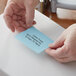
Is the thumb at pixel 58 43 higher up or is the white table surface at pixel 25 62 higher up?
the thumb at pixel 58 43

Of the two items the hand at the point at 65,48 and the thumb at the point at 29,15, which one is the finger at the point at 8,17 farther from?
the hand at the point at 65,48

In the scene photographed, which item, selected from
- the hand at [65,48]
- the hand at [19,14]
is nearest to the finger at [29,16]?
the hand at [19,14]

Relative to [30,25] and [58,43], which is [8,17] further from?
[58,43]

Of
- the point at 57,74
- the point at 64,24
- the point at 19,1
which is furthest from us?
the point at 64,24

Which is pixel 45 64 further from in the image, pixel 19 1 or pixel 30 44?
pixel 19 1

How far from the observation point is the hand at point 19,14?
63 cm

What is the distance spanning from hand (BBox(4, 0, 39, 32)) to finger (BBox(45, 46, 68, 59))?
14 cm

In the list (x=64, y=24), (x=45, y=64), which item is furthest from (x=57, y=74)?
(x=64, y=24)

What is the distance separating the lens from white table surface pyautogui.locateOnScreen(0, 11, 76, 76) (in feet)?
1.69

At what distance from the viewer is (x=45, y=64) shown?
1.76 ft

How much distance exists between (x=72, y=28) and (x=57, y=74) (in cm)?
14

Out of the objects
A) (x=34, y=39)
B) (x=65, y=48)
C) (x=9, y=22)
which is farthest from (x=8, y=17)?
(x=65, y=48)

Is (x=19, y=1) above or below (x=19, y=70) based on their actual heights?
above

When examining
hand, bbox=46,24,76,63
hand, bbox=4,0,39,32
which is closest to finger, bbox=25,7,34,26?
hand, bbox=4,0,39,32
